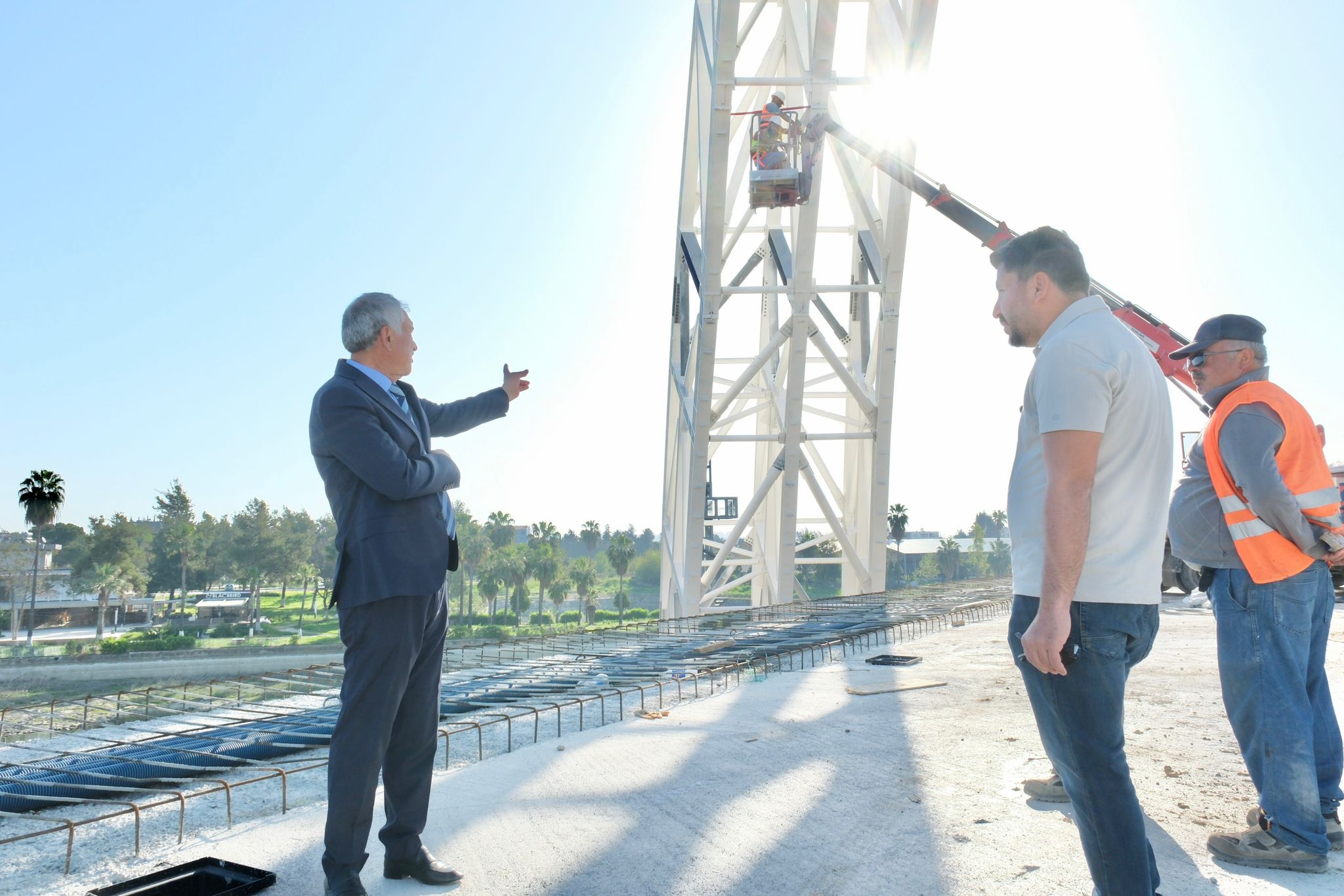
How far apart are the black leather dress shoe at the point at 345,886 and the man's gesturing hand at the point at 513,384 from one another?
1.53 meters

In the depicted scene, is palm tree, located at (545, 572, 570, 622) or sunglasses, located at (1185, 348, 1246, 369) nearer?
sunglasses, located at (1185, 348, 1246, 369)

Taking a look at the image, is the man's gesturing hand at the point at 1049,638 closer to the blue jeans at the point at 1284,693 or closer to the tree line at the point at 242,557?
the blue jeans at the point at 1284,693

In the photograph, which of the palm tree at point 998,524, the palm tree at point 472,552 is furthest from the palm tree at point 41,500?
the palm tree at point 998,524

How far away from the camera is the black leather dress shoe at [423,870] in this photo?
225cm

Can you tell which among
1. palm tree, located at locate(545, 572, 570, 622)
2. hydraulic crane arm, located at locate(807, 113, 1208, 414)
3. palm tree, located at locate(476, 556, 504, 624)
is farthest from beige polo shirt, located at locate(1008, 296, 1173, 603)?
palm tree, located at locate(545, 572, 570, 622)

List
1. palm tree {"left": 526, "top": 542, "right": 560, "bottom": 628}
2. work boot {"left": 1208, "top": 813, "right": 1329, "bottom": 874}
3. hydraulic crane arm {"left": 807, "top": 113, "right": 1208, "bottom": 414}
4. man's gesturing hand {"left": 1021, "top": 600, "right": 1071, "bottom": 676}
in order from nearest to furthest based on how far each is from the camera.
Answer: man's gesturing hand {"left": 1021, "top": 600, "right": 1071, "bottom": 676}
work boot {"left": 1208, "top": 813, "right": 1329, "bottom": 874}
hydraulic crane arm {"left": 807, "top": 113, "right": 1208, "bottom": 414}
palm tree {"left": 526, "top": 542, "right": 560, "bottom": 628}

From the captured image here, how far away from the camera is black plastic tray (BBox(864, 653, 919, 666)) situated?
6.20 metres

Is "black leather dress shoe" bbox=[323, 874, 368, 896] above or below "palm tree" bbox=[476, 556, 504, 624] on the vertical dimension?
above

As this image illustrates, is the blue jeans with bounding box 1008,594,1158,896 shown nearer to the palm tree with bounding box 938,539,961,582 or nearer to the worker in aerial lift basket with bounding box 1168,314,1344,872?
the worker in aerial lift basket with bounding box 1168,314,1344,872

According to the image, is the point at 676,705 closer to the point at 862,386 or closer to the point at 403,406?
the point at 403,406

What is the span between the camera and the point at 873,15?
1174cm

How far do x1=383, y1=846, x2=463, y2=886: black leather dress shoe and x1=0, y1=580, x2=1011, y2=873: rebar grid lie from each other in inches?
27.0

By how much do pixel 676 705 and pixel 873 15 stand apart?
10.5 m

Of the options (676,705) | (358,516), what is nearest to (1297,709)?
(358,516)
